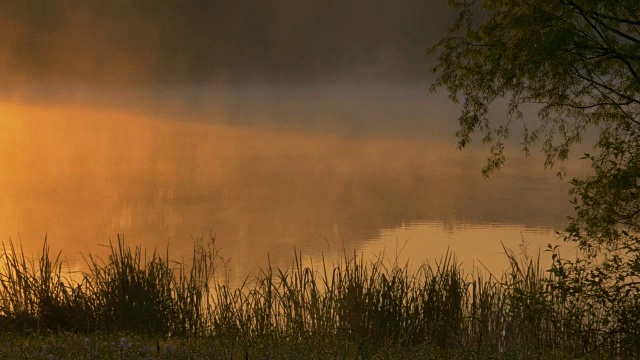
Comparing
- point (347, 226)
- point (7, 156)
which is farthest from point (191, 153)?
point (347, 226)

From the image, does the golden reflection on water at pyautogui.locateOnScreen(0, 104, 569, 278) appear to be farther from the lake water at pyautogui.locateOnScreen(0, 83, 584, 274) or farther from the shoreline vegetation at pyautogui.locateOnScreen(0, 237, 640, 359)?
the shoreline vegetation at pyautogui.locateOnScreen(0, 237, 640, 359)

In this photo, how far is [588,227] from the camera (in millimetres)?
15297

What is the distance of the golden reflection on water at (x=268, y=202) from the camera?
7969cm

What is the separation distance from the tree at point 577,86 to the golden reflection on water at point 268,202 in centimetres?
2483

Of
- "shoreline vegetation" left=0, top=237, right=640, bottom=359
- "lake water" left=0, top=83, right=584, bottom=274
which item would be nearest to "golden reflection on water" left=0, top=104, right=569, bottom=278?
"lake water" left=0, top=83, right=584, bottom=274

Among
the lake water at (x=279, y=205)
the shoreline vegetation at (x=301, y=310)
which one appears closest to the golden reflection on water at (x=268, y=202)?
the lake water at (x=279, y=205)

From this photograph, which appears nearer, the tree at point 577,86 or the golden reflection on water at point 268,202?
the tree at point 577,86

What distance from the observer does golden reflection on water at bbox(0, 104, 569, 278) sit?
7969 centimetres

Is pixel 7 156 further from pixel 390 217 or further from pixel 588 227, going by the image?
pixel 588 227

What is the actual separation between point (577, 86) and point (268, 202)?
342 feet

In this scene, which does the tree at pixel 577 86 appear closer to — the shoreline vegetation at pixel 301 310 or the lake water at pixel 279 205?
the shoreline vegetation at pixel 301 310

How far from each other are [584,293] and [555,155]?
17.0 ft

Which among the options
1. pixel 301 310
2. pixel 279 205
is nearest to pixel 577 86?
pixel 301 310

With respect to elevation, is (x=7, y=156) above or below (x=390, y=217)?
above
